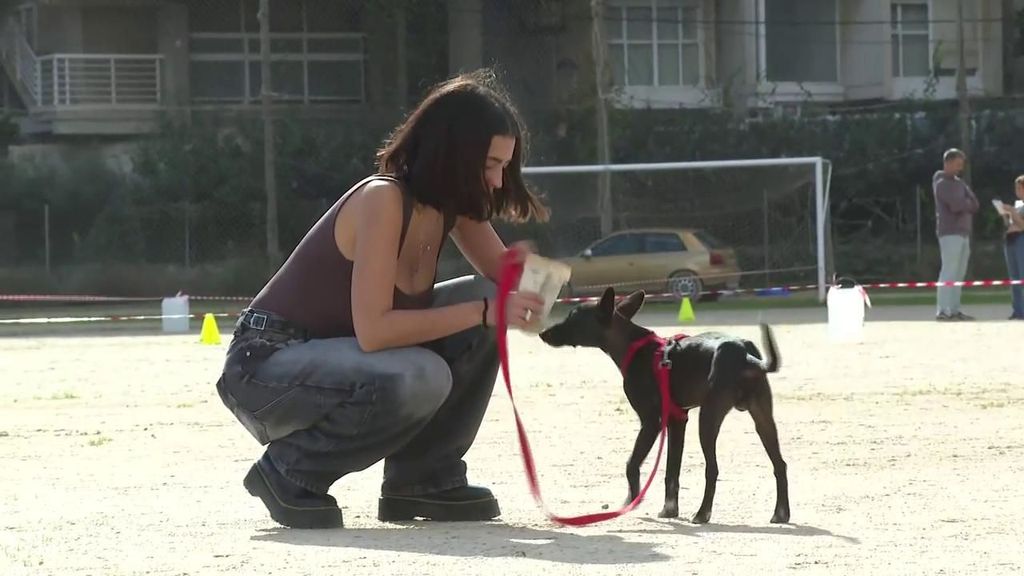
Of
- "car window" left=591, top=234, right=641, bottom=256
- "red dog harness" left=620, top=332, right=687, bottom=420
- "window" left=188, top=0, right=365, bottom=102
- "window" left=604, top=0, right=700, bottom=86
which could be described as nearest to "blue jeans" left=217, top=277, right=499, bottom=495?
"red dog harness" left=620, top=332, right=687, bottom=420

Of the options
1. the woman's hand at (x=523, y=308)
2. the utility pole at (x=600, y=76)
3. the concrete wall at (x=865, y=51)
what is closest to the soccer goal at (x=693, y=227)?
the utility pole at (x=600, y=76)

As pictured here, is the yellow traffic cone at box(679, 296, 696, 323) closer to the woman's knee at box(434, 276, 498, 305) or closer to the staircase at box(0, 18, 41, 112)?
the woman's knee at box(434, 276, 498, 305)

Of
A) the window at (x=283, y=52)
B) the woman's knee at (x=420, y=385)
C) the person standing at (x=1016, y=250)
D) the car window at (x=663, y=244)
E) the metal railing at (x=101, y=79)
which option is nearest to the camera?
the woman's knee at (x=420, y=385)

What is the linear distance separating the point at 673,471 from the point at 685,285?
19.6 m

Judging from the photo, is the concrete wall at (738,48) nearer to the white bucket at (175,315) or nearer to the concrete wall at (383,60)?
the concrete wall at (383,60)

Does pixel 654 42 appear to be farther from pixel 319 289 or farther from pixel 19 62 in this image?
pixel 319 289

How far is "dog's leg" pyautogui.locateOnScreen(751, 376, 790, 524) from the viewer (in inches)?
253

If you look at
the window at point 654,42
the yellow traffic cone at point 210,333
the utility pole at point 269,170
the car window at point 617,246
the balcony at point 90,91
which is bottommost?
the yellow traffic cone at point 210,333

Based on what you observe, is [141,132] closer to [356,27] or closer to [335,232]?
[356,27]

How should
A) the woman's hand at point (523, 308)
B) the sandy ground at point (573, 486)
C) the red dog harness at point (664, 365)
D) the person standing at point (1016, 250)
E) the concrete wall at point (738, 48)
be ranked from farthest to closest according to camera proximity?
the concrete wall at point (738, 48), the person standing at point (1016, 250), the red dog harness at point (664, 365), the woman's hand at point (523, 308), the sandy ground at point (573, 486)

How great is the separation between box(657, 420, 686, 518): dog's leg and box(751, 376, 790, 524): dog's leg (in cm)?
33

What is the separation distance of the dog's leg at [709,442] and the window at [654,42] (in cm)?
3355

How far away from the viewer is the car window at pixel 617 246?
25797 mm

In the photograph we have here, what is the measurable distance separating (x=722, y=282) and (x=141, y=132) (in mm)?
16443
